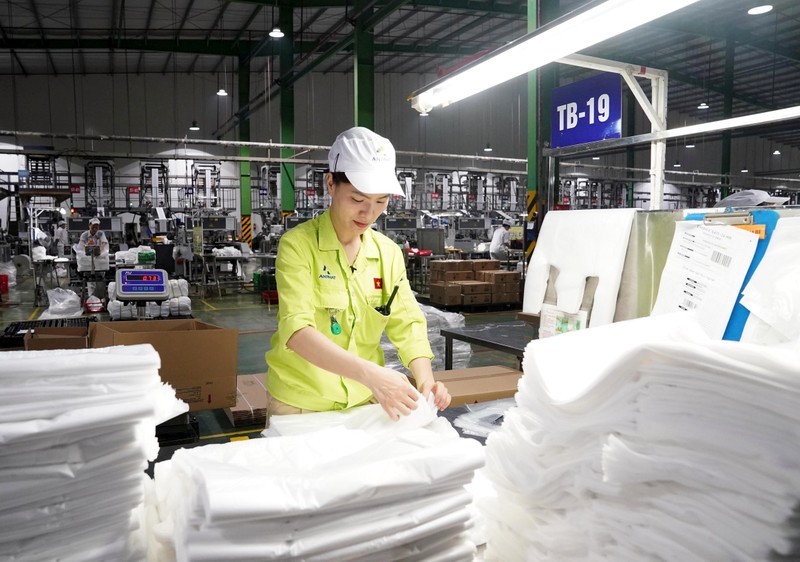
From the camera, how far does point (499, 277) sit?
401 inches

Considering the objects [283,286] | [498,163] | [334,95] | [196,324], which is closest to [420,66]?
[334,95]

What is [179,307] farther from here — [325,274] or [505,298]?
[505,298]

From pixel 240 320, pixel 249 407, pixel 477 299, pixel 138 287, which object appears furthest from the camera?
pixel 477 299

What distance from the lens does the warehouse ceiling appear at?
1270 cm

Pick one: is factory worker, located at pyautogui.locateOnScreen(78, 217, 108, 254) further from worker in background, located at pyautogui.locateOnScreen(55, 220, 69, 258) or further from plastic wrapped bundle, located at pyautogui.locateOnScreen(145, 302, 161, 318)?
plastic wrapped bundle, located at pyautogui.locateOnScreen(145, 302, 161, 318)

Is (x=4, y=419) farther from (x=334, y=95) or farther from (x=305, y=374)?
(x=334, y=95)

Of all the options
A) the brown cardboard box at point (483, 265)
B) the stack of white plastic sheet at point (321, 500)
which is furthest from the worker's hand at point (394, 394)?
the brown cardboard box at point (483, 265)

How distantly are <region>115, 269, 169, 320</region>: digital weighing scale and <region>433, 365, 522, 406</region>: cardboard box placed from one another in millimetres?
3444

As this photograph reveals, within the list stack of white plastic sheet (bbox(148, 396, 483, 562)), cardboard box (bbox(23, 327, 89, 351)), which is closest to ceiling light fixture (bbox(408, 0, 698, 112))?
stack of white plastic sheet (bbox(148, 396, 483, 562))

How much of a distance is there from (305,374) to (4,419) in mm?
1059

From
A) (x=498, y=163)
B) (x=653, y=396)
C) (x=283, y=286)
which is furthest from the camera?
(x=498, y=163)

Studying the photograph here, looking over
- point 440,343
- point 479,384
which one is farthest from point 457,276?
point 479,384

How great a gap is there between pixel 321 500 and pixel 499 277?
9705 mm

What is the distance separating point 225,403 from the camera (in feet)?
13.2
